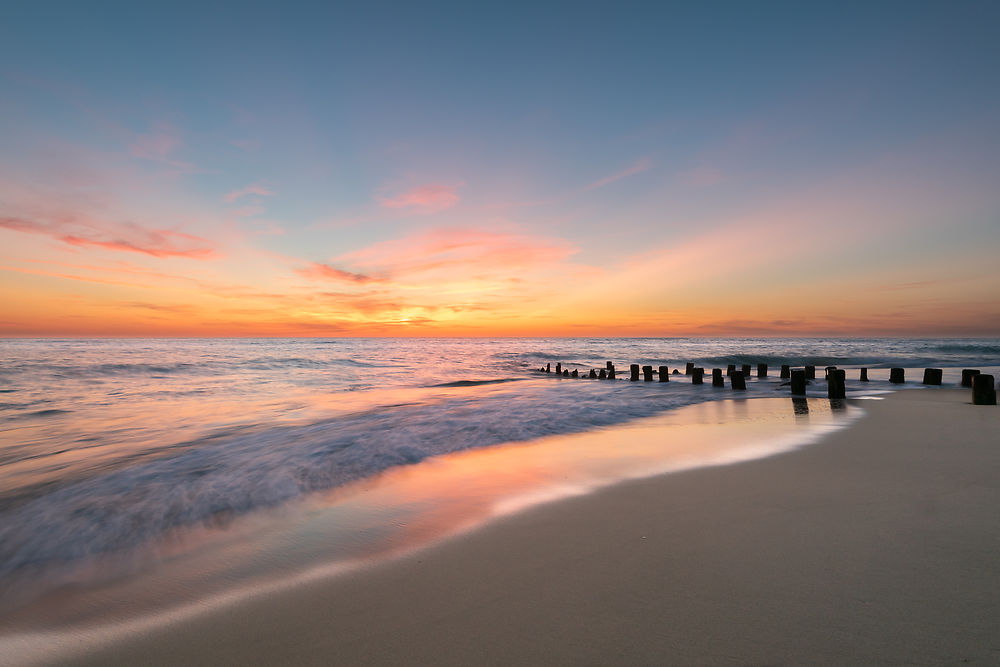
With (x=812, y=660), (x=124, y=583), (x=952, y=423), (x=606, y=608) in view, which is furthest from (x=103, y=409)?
(x=952, y=423)

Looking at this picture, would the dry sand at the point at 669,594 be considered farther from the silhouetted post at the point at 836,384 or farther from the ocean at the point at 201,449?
the silhouetted post at the point at 836,384

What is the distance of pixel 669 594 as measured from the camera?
7.79 ft

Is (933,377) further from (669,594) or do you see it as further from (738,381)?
(669,594)

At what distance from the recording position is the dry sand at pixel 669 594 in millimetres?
1969

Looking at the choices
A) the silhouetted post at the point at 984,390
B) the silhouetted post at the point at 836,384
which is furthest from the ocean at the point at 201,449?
the silhouetted post at the point at 984,390

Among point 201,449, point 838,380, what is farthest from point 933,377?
point 201,449

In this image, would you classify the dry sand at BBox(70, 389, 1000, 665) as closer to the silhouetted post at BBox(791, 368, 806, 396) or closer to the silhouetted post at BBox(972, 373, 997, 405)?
the silhouetted post at BBox(972, 373, 997, 405)

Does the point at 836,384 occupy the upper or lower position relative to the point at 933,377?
upper

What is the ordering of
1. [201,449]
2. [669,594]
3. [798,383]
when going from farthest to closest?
1. [798,383]
2. [201,449]
3. [669,594]

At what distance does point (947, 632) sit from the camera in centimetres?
194

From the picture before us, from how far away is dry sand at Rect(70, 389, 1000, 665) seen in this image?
77.5 inches

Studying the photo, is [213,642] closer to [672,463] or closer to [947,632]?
[947,632]

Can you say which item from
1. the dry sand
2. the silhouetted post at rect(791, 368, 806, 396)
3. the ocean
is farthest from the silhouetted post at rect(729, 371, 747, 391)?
the dry sand

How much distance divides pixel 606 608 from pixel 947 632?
1.42 meters
